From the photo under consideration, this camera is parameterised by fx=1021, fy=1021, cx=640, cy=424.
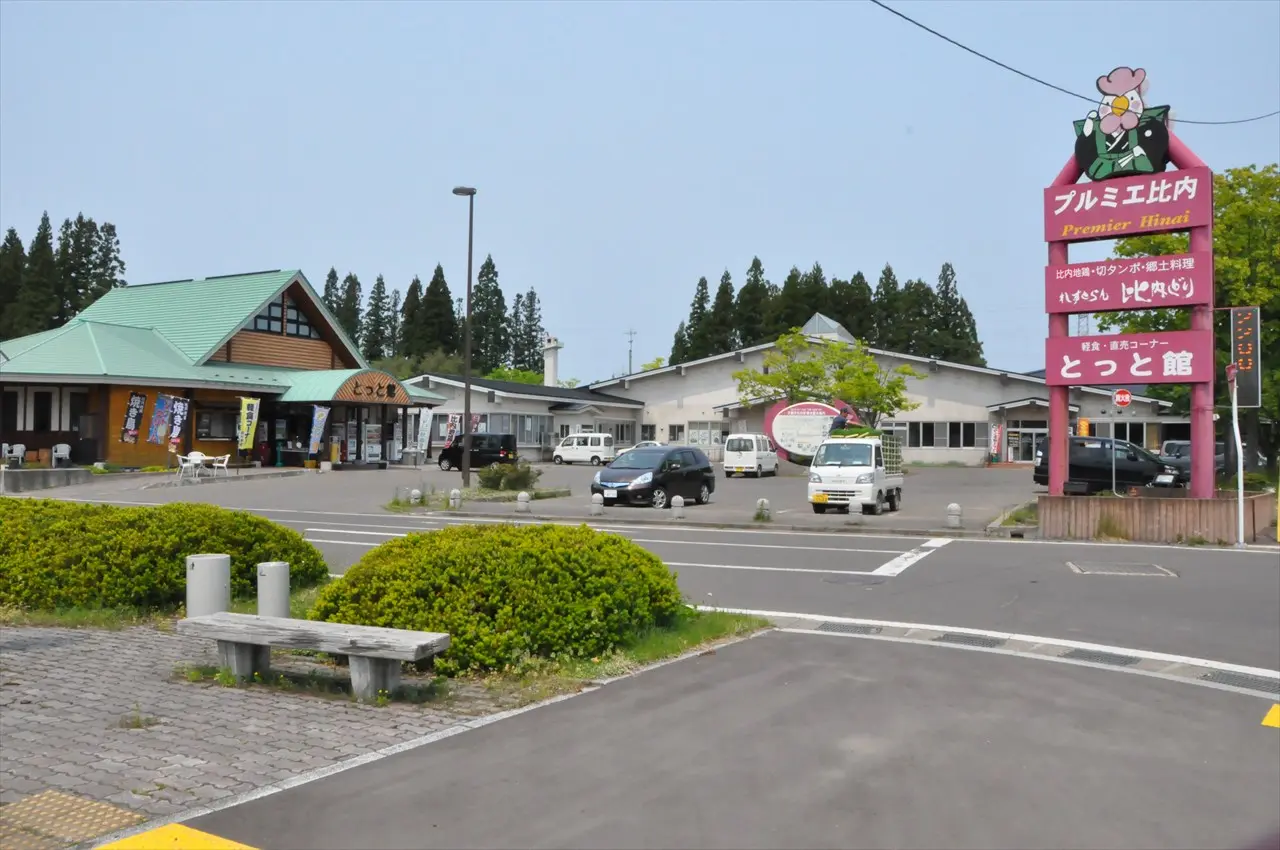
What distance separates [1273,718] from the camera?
21.2ft

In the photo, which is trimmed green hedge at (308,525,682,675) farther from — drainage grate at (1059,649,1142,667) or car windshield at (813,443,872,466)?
car windshield at (813,443,872,466)

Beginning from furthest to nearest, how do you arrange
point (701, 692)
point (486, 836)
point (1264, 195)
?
point (1264, 195) < point (701, 692) < point (486, 836)

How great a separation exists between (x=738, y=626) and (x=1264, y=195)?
30.0 metres

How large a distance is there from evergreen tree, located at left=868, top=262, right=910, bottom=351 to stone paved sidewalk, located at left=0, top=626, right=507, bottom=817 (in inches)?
3457

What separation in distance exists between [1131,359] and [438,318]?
253ft

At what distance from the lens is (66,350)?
121 ft

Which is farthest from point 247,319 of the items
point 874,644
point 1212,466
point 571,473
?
point 874,644

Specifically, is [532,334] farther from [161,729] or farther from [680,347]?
[161,729]

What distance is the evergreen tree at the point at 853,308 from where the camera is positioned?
92562 millimetres

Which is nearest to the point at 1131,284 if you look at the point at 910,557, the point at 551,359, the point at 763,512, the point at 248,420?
the point at 910,557

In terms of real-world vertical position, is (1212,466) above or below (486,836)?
above

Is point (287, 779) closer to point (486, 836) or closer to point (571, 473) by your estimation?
point (486, 836)

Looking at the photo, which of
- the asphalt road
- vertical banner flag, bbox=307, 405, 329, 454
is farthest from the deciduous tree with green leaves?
the asphalt road

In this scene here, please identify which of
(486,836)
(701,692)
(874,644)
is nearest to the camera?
(486,836)
